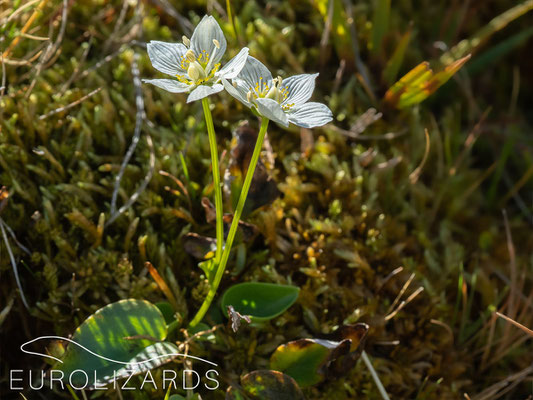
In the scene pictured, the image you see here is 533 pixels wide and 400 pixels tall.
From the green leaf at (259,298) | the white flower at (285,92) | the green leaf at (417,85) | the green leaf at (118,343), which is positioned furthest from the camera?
the green leaf at (417,85)

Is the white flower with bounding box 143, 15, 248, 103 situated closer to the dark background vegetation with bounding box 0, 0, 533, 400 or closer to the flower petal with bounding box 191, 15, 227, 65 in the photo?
the flower petal with bounding box 191, 15, 227, 65

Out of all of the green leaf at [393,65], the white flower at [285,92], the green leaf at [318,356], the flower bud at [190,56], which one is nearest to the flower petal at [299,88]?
the white flower at [285,92]

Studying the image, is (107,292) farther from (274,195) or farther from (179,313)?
(274,195)

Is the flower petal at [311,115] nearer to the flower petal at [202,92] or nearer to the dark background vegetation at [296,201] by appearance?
the flower petal at [202,92]

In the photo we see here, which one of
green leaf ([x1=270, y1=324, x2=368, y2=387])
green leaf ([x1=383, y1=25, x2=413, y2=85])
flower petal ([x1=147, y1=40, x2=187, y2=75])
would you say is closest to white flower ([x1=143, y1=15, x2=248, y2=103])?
flower petal ([x1=147, y1=40, x2=187, y2=75])

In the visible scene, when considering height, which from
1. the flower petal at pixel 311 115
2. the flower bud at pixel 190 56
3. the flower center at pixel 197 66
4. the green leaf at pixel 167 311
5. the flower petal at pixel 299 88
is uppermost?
the flower bud at pixel 190 56

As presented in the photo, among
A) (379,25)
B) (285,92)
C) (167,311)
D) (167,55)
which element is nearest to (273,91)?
(285,92)
